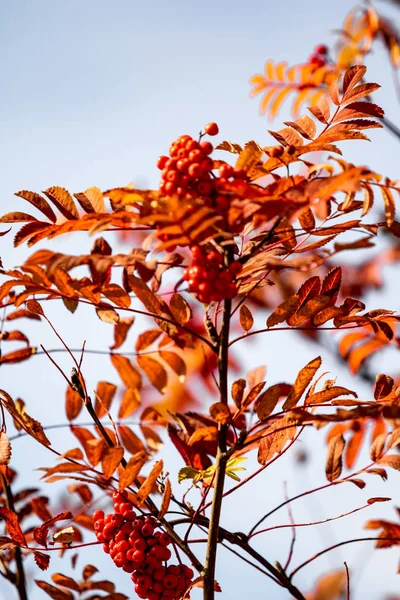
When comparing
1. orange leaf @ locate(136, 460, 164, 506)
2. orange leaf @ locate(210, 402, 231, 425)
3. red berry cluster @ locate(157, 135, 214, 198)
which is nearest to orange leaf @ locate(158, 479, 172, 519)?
orange leaf @ locate(136, 460, 164, 506)

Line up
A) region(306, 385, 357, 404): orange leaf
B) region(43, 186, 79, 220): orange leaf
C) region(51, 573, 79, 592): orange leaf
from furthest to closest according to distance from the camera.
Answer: region(51, 573, 79, 592): orange leaf
region(43, 186, 79, 220): orange leaf
region(306, 385, 357, 404): orange leaf

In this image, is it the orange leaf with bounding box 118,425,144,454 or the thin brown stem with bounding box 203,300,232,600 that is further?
the orange leaf with bounding box 118,425,144,454

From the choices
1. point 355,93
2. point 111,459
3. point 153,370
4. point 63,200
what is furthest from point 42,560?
point 355,93

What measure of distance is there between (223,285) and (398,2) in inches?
75.0

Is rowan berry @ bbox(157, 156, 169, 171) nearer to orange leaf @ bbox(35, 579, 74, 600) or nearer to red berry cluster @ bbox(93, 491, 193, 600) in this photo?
red berry cluster @ bbox(93, 491, 193, 600)

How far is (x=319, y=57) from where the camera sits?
3809mm

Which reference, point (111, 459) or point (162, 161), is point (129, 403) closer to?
point (111, 459)

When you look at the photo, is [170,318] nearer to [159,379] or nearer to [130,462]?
[130,462]

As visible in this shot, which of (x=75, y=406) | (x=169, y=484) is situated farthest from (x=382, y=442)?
(x=75, y=406)

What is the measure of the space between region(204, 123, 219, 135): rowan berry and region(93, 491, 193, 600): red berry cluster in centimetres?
65

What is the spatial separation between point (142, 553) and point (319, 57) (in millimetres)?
3400

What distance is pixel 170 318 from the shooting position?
116 centimetres

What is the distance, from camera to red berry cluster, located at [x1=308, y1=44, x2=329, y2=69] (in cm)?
371

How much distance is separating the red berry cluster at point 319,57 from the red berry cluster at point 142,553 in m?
3.11
